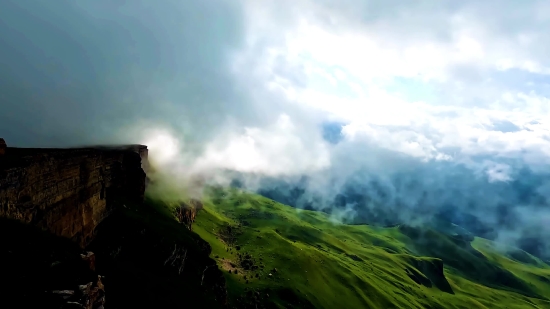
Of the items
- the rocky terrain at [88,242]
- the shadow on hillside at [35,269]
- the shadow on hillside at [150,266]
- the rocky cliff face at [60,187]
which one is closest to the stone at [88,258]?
the rocky terrain at [88,242]

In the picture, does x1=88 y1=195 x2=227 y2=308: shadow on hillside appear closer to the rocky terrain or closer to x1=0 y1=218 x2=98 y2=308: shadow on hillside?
the rocky terrain

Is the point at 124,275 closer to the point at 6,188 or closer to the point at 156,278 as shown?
the point at 156,278

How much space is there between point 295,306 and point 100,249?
78.6 meters

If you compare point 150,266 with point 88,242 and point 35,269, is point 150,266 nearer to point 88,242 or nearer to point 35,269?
point 88,242

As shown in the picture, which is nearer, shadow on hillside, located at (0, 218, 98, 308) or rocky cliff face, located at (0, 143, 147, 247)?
shadow on hillside, located at (0, 218, 98, 308)

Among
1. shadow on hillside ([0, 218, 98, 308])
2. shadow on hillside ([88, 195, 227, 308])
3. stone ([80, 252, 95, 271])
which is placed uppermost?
shadow on hillside ([0, 218, 98, 308])

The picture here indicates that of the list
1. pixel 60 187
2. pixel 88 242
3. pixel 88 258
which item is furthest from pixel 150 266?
pixel 88 258

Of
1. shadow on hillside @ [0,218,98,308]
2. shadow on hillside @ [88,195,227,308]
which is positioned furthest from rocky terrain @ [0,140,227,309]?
shadow on hillside @ [88,195,227,308]

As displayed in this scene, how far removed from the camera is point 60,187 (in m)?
56.4

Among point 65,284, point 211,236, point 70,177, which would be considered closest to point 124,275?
point 70,177

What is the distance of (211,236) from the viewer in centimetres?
17188

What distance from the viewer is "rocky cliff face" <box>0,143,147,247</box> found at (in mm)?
43094

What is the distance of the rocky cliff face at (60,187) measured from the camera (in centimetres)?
4309

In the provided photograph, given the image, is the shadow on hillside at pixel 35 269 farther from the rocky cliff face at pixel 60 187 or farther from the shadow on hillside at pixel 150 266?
the shadow on hillside at pixel 150 266
